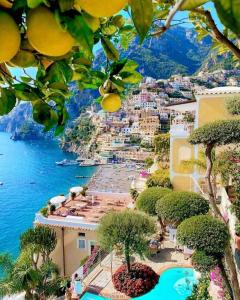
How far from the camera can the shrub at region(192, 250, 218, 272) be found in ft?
22.0

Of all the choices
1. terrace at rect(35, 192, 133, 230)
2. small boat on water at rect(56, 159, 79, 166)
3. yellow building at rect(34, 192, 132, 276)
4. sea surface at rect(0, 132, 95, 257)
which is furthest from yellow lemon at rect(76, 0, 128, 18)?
small boat on water at rect(56, 159, 79, 166)

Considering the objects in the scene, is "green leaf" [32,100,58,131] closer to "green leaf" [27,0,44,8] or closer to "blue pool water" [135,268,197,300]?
"green leaf" [27,0,44,8]

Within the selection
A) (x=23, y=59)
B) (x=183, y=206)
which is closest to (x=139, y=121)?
(x=183, y=206)

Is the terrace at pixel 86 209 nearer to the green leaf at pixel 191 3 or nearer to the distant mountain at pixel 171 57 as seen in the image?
the green leaf at pixel 191 3

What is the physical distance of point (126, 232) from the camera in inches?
355

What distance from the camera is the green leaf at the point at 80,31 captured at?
13.0 inches

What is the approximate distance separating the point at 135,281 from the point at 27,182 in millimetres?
35392

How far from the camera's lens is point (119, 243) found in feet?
30.2

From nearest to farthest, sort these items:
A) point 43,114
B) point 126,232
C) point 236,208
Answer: point 43,114 → point 236,208 → point 126,232

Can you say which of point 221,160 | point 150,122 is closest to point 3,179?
point 150,122

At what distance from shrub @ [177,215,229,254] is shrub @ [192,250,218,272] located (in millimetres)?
102

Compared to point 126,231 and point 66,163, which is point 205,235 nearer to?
point 126,231

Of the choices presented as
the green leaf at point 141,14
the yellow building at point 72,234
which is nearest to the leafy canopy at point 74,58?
the green leaf at point 141,14

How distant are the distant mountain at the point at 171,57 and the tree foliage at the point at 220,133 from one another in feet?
238
